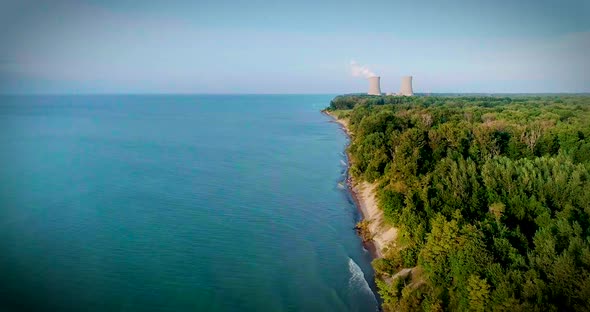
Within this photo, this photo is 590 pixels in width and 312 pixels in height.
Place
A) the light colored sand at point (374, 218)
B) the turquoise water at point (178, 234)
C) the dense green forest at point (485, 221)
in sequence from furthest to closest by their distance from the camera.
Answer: the light colored sand at point (374, 218) → the turquoise water at point (178, 234) → the dense green forest at point (485, 221)

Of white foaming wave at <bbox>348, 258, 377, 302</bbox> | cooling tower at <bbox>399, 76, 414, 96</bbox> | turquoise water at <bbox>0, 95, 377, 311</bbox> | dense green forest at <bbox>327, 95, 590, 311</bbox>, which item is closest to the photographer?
dense green forest at <bbox>327, 95, 590, 311</bbox>

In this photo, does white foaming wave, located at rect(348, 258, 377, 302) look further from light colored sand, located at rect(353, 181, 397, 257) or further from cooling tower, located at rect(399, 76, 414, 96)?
cooling tower, located at rect(399, 76, 414, 96)

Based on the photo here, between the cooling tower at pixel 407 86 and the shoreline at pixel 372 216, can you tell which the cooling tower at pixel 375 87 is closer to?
the cooling tower at pixel 407 86

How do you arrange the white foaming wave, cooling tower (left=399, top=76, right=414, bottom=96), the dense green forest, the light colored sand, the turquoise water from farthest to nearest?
cooling tower (left=399, top=76, right=414, bottom=96) < the light colored sand < the white foaming wave < the turquoise water < the dense green forest

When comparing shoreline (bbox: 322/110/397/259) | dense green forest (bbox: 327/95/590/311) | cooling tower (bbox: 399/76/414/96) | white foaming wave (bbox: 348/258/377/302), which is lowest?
white foaming wave (bbox: 348/258/377/302)

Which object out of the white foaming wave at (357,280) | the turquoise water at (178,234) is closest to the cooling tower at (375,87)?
the turquoise water at (178,234)

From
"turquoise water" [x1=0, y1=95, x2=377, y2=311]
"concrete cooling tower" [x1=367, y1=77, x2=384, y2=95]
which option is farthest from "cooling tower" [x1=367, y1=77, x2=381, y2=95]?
"turquoise water" [x1=0, y1=95, x2=377, y2=311]

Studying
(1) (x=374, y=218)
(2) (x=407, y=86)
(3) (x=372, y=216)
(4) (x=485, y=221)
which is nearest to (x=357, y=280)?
(4) (x=485, y=221)
